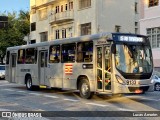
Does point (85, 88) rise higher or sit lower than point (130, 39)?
lower

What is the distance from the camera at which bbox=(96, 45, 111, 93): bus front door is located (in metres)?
15.6

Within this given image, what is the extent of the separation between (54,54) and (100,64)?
422 cm

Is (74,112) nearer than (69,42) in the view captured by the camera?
Yes

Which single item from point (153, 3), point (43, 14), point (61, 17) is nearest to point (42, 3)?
point (43, 14)

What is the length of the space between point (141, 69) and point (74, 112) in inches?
170

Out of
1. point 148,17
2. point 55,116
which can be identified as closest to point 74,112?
point 55,116

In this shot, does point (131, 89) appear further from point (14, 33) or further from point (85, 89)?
point (14, 33)

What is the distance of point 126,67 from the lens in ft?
50.3

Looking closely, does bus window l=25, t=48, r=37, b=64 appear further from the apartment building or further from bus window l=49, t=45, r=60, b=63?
the apartment building

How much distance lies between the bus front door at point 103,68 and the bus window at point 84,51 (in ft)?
1.63

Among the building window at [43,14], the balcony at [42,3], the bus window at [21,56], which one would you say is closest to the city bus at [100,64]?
the bus window at [21,56]

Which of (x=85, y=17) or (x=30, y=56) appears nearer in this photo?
(x=30, y=56)

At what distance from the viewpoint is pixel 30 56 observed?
22.2m

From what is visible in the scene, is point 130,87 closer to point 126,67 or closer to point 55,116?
point 126,67
